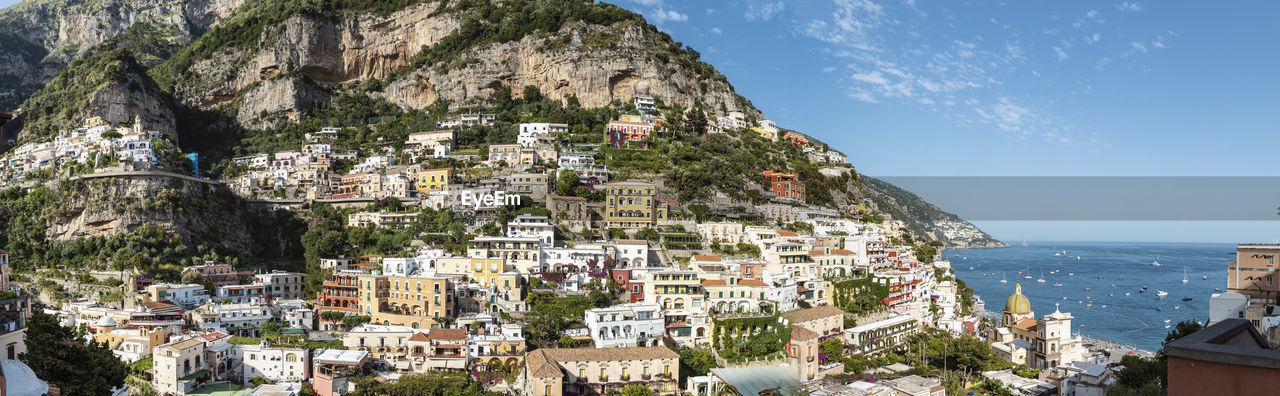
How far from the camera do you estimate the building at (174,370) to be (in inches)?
1051

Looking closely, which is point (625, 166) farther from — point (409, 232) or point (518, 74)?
point (518, 74)

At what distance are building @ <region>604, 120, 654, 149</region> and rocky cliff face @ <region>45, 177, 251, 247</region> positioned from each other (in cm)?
2459

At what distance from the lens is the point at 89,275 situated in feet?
128

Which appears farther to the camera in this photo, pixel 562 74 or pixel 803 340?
pixel 562 74

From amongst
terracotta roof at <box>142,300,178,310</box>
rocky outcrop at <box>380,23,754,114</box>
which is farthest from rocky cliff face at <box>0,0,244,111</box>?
terracotta roof at <box>142,300,178,310</box>

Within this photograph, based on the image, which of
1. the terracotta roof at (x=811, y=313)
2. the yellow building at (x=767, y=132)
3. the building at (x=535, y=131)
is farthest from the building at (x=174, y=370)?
the yellow building at (x=767, y=132)

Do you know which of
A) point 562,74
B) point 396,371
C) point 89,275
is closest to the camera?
point 396,371

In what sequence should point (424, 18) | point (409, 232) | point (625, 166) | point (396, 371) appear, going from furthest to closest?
point (424, 18) → point (625, 166) → point (409, 232) → point (396, 371)

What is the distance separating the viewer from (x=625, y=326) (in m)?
29.7

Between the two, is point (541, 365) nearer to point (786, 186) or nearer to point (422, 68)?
point (786, 186)

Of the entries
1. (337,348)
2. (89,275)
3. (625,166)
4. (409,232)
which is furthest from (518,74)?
(337,348)

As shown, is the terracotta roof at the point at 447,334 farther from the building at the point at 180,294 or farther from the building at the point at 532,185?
the building at the point at 532,185

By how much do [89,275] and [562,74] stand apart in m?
37.1

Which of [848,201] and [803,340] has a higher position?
[848,201]
